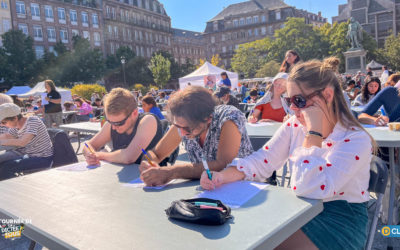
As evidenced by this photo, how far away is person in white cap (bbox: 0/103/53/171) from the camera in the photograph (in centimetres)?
A: 380

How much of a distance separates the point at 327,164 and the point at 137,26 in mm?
63803

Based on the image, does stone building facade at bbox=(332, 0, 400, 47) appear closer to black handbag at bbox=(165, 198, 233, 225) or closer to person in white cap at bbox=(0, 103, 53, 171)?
person in white cap at bbox=(0, 103, 53, 171)

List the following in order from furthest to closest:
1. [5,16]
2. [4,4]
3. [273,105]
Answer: [5,16], [4,4], [273,105]

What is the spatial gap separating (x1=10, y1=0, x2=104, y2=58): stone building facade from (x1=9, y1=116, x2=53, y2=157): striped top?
143ft

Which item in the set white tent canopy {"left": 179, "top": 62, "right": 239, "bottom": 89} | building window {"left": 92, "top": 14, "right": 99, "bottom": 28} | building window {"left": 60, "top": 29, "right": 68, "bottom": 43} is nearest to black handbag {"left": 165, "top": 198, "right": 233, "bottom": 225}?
white tent canopy {"left": 179, "top": 62, "right": 239, "bottom": 89}

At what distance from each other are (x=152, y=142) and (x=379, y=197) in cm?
185

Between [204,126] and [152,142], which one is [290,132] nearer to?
[204,126]

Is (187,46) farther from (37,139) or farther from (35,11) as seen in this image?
(37,139)

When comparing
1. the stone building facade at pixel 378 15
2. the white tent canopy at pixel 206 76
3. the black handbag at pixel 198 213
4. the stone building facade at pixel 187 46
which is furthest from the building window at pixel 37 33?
the stone building facade at pixel 378 15

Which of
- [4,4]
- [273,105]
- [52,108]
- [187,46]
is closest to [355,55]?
[52,108]

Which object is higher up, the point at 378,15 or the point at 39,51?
the point at 378,15

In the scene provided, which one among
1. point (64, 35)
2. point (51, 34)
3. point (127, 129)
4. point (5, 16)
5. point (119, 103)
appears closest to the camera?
point (119, 103)

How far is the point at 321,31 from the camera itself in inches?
2044

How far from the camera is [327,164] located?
1.62m
